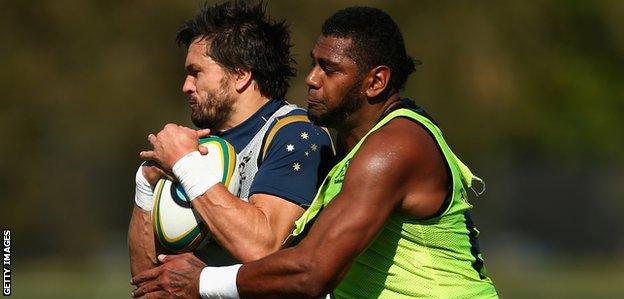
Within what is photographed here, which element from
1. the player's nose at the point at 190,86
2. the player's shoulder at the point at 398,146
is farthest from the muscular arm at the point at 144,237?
the player's shoulder at the point at 398,146

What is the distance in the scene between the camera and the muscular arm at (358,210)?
4980 millimetres

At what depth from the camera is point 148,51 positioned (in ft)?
80.6

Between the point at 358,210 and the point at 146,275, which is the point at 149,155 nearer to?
the point at 146,275

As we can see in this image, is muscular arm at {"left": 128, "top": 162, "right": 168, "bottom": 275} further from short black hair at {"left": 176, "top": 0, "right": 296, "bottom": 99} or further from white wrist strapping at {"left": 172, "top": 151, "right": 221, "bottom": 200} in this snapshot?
short black hair at {"left": 176, "top": 0, "right": 296, "bottom": 99}

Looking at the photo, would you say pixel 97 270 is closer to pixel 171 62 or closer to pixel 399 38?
pixel 171 62

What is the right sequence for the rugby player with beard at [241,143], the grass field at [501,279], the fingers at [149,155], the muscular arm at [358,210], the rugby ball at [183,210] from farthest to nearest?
the grass field at [501,279] → the fingers at [149,155] → the rugby ball at [183,210] → the rugby player with beard at [241,143] → the muscular arm at [358,210]

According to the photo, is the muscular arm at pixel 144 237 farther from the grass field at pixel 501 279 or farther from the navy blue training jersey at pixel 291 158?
the grass field at pixel 501 279

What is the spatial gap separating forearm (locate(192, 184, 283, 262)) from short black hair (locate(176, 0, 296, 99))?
892mm

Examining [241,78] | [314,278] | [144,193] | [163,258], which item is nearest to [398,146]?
[314,278]

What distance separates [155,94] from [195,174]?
19329mm

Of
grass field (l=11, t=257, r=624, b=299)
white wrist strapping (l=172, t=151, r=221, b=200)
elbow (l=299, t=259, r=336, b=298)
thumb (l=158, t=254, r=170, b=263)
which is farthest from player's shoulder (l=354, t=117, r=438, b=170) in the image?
grass field (l=11, t=257, r=624, b=299)

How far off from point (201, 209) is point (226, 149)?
387mm

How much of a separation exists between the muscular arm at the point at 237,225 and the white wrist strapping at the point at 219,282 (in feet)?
0.53

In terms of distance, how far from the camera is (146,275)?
5555mm
